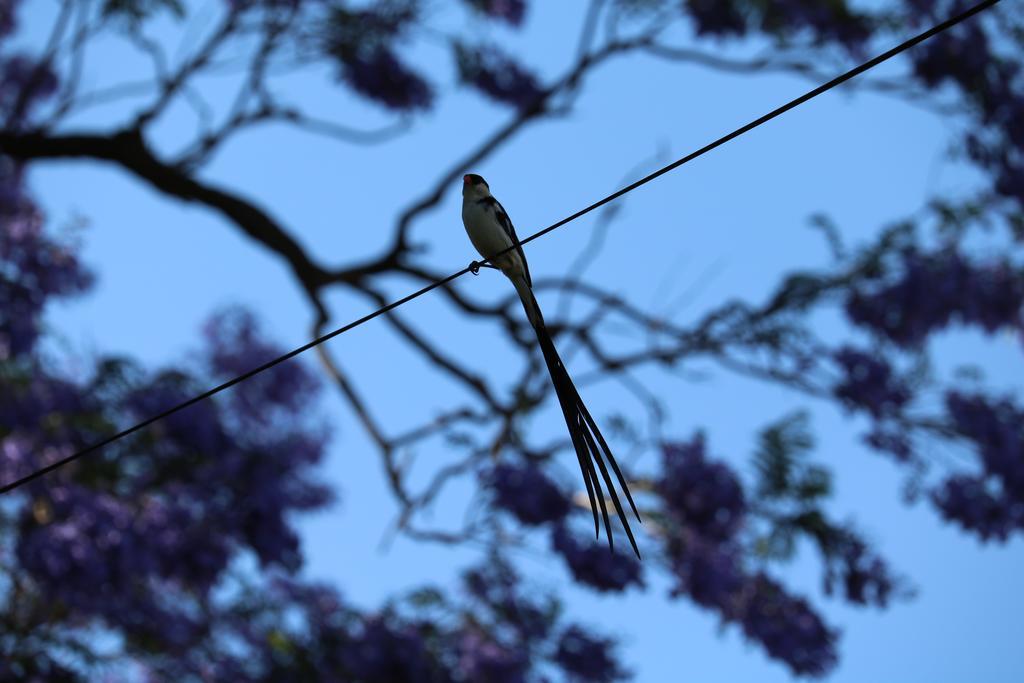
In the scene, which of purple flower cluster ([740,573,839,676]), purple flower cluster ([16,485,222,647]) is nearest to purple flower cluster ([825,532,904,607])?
purple flower cluster ([740,573,839,676])

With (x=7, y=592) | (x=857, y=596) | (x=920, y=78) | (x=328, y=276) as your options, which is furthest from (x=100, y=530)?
(x=920, y=78)

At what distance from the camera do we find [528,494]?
730cm

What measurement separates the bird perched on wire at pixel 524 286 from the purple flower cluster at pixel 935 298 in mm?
4953

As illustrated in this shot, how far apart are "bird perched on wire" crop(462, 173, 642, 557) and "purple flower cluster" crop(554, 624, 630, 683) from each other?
3791 mm

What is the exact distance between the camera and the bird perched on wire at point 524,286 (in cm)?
316

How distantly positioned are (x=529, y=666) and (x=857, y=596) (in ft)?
7.42

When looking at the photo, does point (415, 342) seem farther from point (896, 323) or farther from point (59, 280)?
point (896, 323)

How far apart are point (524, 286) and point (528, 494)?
3590 mm

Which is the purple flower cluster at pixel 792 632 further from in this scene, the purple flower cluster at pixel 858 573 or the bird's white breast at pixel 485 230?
the bird's white breast at pixel 485 230

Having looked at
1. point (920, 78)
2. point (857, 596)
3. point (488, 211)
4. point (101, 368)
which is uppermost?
point (920, 78)

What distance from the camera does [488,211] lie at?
13.7 ft

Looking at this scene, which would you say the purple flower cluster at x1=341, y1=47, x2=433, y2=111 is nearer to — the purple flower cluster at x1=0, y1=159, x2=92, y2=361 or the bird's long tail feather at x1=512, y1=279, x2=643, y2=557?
the purple flower cluster at x1=0, y1=159, x2=92, y2=361

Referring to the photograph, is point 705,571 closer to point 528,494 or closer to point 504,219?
point 528,494

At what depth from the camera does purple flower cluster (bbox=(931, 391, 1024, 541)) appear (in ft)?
25.7
